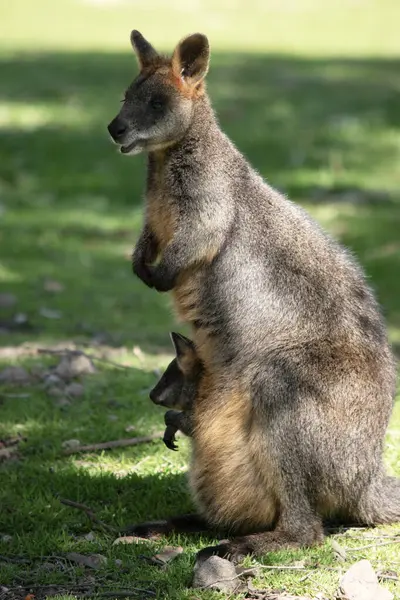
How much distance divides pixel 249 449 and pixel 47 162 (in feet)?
27.7

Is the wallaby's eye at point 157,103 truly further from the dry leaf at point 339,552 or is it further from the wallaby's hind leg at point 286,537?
the dry leaf at point 339,552

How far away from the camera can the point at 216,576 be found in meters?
4.00

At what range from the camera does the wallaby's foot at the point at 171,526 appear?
179 inches

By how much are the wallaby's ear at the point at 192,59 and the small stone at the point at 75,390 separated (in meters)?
2.02

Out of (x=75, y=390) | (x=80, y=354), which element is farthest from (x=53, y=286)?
(x=75, y=390)

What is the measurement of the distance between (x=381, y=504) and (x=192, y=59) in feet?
6.14

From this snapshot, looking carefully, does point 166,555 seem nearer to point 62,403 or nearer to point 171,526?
point 171,526

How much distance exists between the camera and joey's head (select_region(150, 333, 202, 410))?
183 inches

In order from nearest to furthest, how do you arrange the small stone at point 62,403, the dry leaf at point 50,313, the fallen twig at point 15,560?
1. the fallen twig at point 15,560
2. the small stone at point 62,403
3. the dry leaf at point 50,313

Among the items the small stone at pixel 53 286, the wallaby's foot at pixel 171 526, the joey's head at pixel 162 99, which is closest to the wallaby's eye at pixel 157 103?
the joey's head at pixel 162 99

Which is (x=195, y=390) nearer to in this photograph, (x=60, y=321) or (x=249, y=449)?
(x=249, y=449)

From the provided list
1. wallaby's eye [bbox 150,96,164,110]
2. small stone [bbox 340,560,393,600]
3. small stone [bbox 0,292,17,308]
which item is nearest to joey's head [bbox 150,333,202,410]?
wallaby's eye [bbox 150,96,164,110]

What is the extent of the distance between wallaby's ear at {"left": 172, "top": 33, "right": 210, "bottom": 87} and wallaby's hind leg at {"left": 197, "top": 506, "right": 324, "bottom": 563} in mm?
1730

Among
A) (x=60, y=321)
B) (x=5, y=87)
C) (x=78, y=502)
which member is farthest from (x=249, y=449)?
(x=5, y=87)
